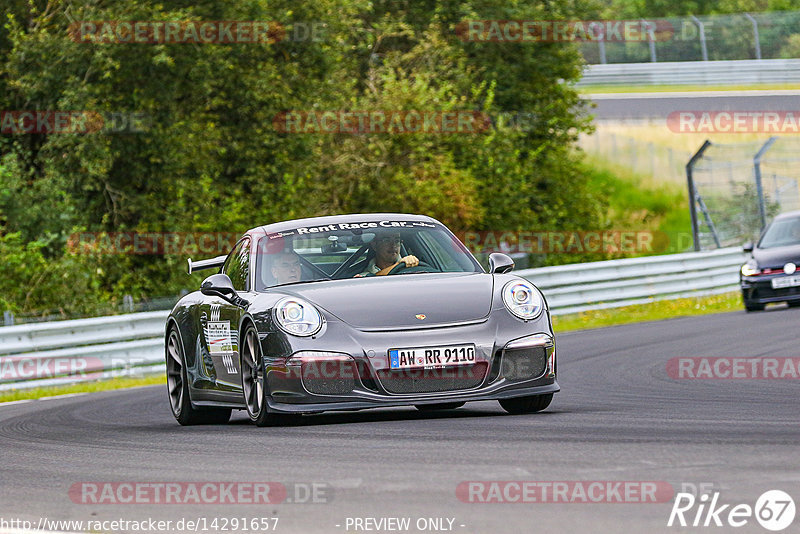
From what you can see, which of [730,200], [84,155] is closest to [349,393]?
[84,155]

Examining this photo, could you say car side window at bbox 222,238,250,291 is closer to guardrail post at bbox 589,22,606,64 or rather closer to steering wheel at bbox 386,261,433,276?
steering wheel at bbox 386,261,433,276

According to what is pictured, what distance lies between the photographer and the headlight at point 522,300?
9.03 meters

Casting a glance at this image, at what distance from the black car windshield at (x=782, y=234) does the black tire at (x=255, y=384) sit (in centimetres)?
1391

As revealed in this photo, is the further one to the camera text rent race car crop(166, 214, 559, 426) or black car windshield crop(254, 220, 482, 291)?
black car windshield crop(254, 220, 482, 291)

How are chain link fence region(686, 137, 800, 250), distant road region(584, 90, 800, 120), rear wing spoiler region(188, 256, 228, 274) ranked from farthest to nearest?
distant road region(584, 90, 800, 120) → chain link fence region(686, 137, 800, 250) → rear wing spoiler region(188, 256, 228, 274)

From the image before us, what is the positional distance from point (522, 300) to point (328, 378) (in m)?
1.31

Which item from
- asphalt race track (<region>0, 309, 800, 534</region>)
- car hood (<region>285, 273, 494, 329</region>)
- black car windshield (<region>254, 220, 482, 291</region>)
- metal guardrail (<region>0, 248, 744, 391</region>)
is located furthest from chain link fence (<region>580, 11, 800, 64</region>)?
car hood (<region>285, 273, 494, 329</region>)

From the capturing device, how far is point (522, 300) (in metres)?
9.10

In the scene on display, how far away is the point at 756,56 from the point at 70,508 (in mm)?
43833

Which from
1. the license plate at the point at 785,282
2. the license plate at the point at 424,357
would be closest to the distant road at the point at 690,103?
the license plate at the point at 785,282

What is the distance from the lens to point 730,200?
32.8 m

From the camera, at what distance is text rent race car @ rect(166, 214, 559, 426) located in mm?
8633

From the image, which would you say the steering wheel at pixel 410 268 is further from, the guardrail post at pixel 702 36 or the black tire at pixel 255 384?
the guardrail post at pixel 702 36

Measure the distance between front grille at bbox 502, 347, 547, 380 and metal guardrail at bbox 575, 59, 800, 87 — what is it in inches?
1545
